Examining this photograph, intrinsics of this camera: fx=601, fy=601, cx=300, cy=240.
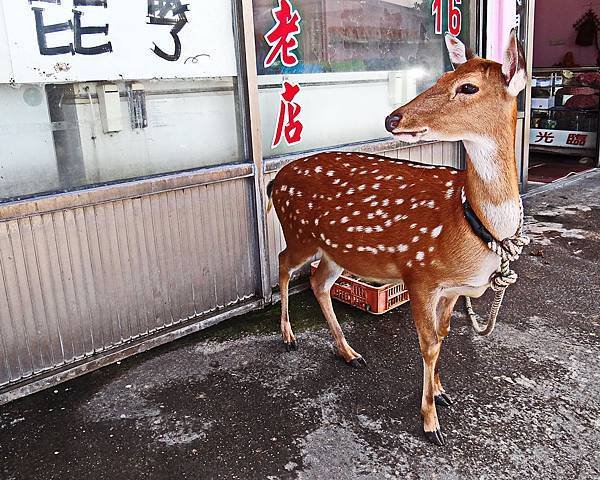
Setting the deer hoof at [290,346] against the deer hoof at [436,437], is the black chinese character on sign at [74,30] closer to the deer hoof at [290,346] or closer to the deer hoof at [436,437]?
the deer hoof at [290,346]

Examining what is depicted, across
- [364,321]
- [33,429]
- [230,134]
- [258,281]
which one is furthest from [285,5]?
[33,429]

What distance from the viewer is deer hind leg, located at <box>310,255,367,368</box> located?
10.5 ft

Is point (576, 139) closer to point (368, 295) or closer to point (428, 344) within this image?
point (368, 295)

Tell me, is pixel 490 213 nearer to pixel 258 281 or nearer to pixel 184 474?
pixel 184 474

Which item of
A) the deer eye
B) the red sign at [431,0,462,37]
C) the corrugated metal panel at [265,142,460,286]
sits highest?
the red sign at [431,0,462,37]

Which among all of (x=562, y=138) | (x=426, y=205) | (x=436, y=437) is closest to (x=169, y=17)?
(x=426, y=205)

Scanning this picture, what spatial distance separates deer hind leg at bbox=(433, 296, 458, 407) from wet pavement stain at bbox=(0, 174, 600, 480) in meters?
0.07

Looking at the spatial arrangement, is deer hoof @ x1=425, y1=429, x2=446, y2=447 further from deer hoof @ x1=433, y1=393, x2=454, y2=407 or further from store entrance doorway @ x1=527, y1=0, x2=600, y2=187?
store entrance doorway @ x1=527, y1=0, x2=600, y2=187

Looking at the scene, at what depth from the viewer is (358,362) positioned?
3.18 meters

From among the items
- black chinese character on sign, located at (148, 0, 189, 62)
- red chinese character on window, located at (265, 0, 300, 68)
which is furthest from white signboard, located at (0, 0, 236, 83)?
red chinese character on window, located at (265, 0, 300, 68)

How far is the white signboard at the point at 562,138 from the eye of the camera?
358 inches

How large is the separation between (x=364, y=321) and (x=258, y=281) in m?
0.78

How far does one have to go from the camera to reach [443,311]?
2871 mm

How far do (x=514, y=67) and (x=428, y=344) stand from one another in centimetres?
118
